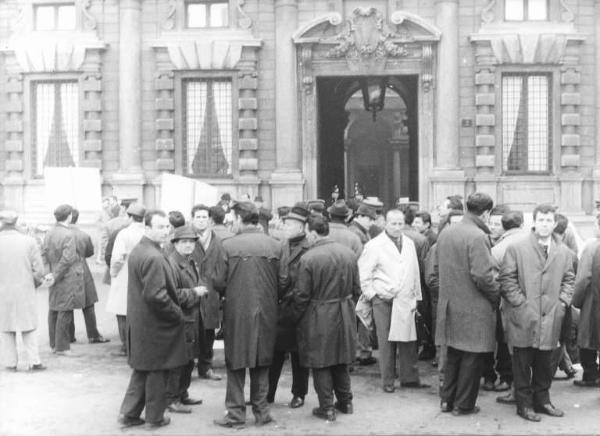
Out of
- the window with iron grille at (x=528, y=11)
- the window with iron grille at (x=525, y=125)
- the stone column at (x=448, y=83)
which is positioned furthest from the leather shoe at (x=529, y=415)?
the window with iron grille at (x=528, y=11)

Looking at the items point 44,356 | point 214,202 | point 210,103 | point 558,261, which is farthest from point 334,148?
point 558,261

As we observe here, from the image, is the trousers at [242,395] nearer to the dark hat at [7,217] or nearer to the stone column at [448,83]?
the dark hat at [7,217]

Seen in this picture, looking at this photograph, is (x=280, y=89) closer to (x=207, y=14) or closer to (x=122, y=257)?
(x=207, y=14)

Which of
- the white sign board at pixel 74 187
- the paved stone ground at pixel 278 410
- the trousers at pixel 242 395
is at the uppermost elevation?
the white sign board at pixel 74 187

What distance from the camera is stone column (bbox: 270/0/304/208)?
1950 centimetres

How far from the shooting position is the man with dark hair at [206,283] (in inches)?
403

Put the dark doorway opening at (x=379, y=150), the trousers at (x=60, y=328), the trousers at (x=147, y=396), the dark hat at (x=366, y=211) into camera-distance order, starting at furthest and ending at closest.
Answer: the dark doorway opening at (x=379, y=150), the dark hat at (x=366, y=211), the trousers at (x=60, y=328), the trousers at (x=147, y=396)

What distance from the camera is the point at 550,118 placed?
19.4 metres

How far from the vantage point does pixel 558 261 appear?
866 cm

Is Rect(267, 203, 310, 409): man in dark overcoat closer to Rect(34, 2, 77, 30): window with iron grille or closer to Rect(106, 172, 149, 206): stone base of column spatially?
Rect(106, 172, 149, 206): stone base of column

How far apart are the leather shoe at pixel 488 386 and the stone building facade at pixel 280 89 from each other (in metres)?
9.33

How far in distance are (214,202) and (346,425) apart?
22.6 feet

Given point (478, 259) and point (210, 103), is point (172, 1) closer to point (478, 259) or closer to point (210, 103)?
point (210, 103)

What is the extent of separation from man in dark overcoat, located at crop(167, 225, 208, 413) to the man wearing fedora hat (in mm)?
2117
